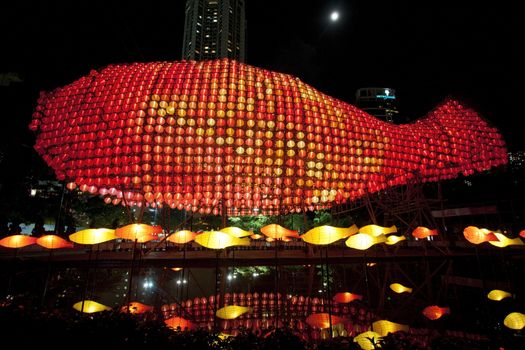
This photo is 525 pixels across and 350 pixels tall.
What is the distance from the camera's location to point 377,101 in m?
61.6

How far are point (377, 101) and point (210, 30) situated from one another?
35723 mm

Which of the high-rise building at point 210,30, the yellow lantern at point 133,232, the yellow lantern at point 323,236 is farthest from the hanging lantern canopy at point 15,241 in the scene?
the high-rise building at point 210,30

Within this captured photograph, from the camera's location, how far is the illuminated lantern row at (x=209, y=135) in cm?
807

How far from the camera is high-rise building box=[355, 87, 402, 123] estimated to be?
198 ft

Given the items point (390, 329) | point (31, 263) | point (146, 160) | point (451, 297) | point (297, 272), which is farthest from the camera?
point (297, 272)

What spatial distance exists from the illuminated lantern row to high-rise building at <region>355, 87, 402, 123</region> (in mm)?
54005

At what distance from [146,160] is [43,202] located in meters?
6.41

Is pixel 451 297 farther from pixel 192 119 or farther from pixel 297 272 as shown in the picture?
pixel 192 119

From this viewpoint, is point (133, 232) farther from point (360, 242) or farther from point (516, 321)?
point (516, 321)

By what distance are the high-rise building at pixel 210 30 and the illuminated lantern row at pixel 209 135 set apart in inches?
1821

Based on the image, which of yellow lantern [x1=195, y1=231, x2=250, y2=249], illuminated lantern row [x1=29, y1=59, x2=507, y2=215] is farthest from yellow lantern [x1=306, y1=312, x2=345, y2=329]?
illuminated lantern row [x1=29, y1=59, x2=507, y2=215]

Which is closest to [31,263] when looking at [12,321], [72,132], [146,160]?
[12,321]

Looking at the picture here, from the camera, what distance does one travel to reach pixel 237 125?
8258mm

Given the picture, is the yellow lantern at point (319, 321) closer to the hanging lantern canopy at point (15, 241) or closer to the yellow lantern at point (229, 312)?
the yellow lantern at point (229, 312)
